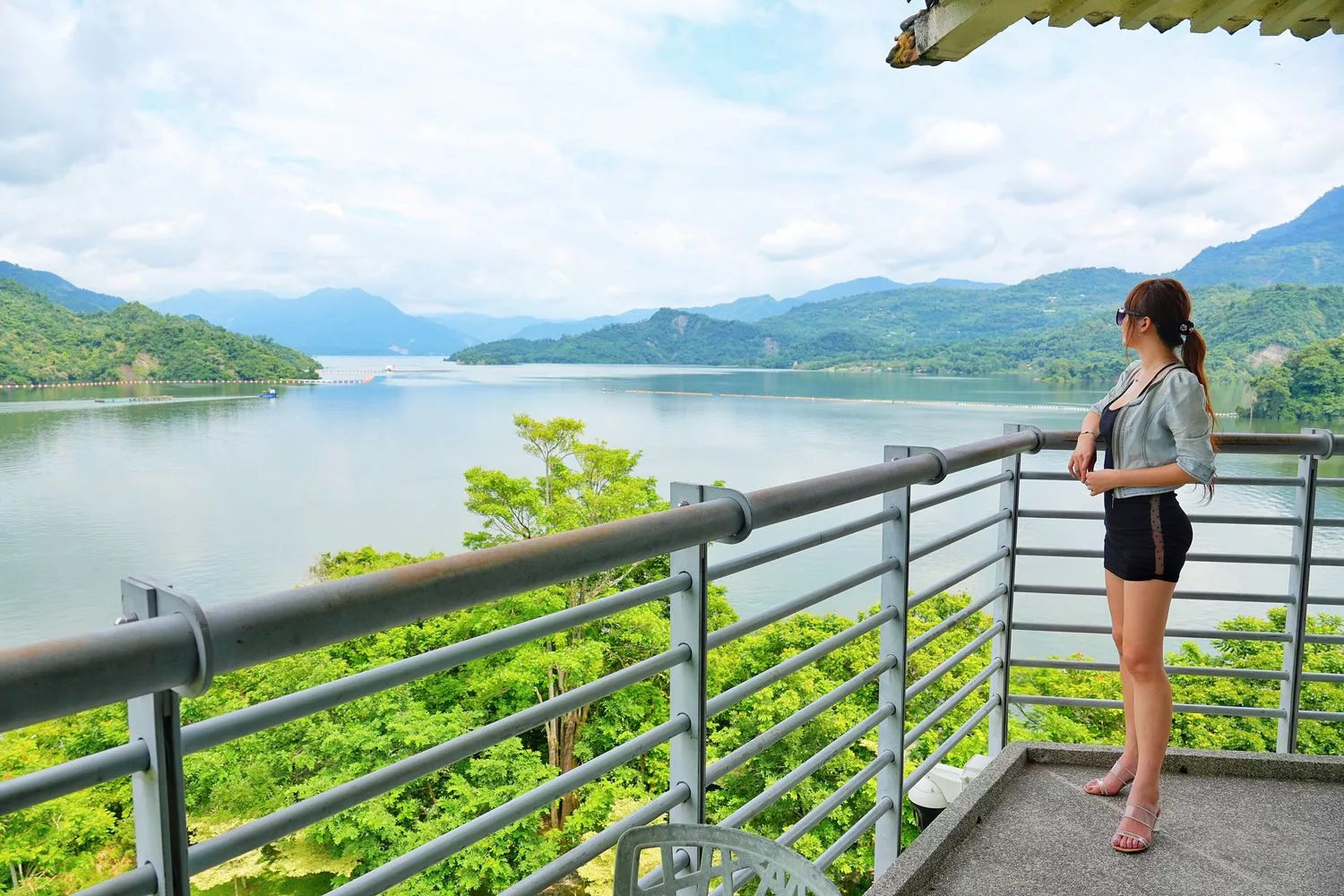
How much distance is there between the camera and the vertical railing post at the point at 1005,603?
243cm

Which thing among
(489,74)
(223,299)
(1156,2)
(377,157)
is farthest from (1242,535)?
(223,299)

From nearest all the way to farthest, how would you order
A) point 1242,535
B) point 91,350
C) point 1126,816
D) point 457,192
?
point 1126,816 → point 1242,535 → point 91,350 → point 457,192

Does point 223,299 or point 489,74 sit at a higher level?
point 489,74

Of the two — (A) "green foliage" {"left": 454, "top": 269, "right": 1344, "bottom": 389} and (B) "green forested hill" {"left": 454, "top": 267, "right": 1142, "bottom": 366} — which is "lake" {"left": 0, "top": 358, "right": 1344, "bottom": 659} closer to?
(A) "green foliage" {"left": 454, "top": 269, "right": 1344, "bottom": 389}

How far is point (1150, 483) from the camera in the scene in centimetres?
198

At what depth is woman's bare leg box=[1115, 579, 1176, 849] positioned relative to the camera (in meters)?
2.02

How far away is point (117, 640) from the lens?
0.61 m

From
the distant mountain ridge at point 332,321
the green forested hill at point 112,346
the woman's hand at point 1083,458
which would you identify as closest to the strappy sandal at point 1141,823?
the woman's hand at point 1083,458

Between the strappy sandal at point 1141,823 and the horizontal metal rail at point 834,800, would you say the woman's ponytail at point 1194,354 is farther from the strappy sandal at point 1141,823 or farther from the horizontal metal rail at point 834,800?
the horizontal metal rail at point 834,800

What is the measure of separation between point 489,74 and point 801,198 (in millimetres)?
46622

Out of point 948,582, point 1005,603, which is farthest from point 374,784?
point 1005,603

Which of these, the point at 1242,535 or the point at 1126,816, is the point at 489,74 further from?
the point at 1126,816

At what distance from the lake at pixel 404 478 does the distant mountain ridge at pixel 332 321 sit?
79.9 m

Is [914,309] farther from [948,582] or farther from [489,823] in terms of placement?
[489,823]
